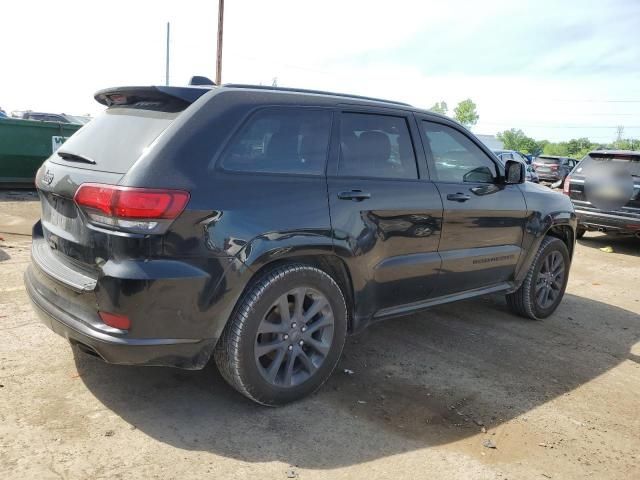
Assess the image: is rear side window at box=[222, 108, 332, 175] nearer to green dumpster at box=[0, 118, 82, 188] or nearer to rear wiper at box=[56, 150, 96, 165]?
rear wiper at box=[56, 150, 96, 165]

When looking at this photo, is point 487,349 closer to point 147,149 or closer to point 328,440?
point 328,440

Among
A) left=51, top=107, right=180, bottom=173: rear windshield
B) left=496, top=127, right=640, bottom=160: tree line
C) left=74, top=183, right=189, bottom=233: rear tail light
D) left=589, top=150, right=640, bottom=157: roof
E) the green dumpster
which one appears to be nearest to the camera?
left=74, top=183, right=189, bottom=233: rear tail light

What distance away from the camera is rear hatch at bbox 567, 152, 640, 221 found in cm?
861

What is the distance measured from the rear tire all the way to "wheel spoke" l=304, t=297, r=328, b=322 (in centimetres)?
255

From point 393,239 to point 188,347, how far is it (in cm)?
147

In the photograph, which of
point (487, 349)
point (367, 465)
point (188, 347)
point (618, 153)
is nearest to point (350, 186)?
point (188, 347)

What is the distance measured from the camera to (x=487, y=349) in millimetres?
4258

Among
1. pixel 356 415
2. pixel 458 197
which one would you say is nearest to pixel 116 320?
pixel 356 415

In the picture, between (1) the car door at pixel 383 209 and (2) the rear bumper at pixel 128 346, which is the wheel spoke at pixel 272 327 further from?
(1) the car door at pixel 383 209

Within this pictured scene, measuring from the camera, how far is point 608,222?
8797 mm

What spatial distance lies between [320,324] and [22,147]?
32.1 ft

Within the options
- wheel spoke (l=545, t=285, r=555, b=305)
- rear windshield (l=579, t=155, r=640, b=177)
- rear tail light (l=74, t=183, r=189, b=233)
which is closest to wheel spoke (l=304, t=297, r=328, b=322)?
rear tail light (l=74, t=183, r=189, b=233)

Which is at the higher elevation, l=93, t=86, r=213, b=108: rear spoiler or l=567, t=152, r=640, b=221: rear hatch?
l=93, t=86, r=213, b=108: rear spoiler

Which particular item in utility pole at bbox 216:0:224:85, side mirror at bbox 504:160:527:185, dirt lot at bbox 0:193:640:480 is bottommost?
dirt lot at bbox 0:193:640:480
